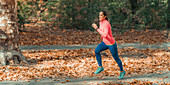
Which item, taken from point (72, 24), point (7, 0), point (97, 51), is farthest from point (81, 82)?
point (72, 24)

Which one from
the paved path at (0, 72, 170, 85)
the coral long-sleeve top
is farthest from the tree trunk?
the coral long-sleeve top

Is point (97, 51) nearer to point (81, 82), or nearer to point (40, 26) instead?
point (81, 82)

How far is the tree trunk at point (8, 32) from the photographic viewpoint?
9.62 m

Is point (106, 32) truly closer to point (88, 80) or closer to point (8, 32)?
point (88, 80)

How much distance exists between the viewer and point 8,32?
9734mm

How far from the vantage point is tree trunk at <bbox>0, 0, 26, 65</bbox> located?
9.62 m

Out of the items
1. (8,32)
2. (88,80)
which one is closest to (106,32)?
(88,80)

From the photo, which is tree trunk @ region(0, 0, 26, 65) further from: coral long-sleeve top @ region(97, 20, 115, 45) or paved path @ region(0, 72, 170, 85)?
coral long-sleeve top @ region(97, 20, 115, 45)

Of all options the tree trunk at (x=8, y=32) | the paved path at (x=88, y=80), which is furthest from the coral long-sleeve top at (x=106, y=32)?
the tree trunk at (x=8, y=32)

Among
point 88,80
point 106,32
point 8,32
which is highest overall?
point 106,32

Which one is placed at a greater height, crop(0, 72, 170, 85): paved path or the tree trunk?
the tree trunk

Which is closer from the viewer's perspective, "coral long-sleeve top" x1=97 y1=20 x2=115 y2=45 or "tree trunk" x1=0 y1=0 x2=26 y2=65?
"coral long-sleeve top" x1=97 y1=20 x2=115 y2=45

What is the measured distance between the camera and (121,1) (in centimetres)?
2484

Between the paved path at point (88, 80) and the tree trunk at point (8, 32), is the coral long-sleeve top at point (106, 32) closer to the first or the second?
the paved path at point (88, 80)
